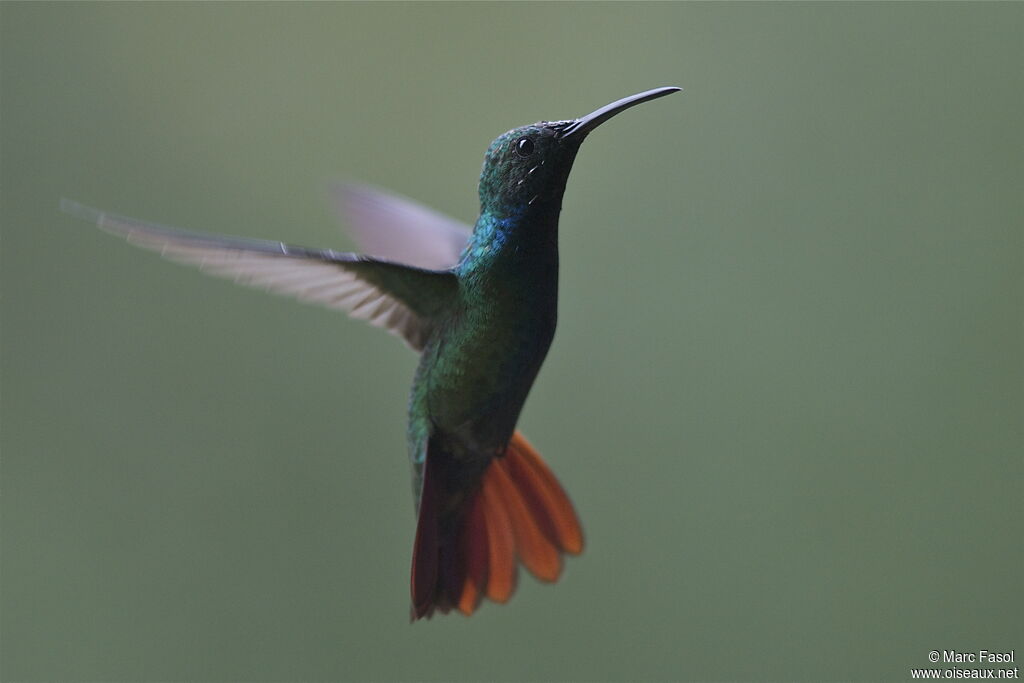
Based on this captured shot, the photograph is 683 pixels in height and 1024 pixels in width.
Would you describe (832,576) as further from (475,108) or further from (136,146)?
(136,146)

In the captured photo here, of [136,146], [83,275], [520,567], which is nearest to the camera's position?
[520,567]

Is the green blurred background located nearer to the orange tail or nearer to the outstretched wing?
the orange tail

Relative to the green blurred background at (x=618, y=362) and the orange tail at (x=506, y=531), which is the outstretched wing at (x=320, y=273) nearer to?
the orange tail at (x=506, y=531)

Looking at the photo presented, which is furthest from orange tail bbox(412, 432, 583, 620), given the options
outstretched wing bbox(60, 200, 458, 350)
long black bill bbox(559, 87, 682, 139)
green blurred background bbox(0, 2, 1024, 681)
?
green blurred background bbox(0, 2, 1024, 681)

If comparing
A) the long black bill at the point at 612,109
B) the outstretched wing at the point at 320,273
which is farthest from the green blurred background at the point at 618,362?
the long black bill at the point at 612,109

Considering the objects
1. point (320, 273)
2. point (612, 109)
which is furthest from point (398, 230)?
point (612, 109)

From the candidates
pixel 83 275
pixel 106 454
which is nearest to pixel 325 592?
pixel 106 454
